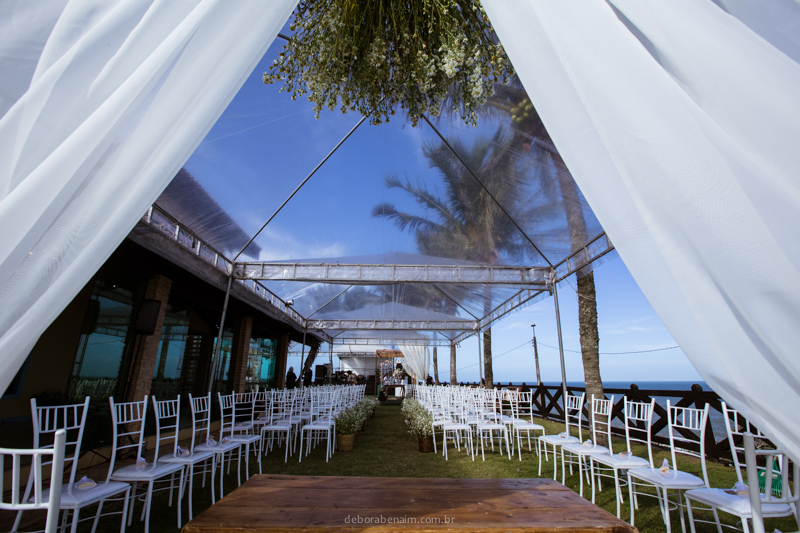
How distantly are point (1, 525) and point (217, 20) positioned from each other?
447 cm

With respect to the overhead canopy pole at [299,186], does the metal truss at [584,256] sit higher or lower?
lower

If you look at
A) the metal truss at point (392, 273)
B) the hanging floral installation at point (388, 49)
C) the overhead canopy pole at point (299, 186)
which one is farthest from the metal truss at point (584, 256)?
the hanging floral installation at point (388, 49)

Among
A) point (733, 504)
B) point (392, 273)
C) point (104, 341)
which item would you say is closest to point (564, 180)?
point (733, 504)

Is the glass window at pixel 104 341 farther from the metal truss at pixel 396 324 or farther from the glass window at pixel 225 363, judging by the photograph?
the metal truss at pixel 396 324

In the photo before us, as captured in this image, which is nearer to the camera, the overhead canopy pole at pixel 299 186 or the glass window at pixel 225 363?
the overhead canopy pole at pixel 299 186

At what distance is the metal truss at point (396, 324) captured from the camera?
1332 cm

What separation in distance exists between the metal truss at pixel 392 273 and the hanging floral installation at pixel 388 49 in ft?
20.4

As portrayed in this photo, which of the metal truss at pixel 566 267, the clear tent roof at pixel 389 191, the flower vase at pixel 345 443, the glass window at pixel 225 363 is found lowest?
the flower vase at pixel 345 443

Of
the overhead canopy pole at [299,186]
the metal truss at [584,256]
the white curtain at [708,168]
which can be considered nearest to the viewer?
the white curtain at [708,168]

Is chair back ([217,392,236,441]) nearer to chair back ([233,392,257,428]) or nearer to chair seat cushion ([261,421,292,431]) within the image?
chair back ([233,392,257,428])

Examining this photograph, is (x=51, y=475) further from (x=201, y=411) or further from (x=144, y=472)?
(x=201, y=411)

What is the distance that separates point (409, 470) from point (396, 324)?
845 cm

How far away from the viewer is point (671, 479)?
280 cm

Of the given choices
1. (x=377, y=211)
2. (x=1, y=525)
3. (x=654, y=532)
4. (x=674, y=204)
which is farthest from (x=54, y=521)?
(x=377, y=211)
